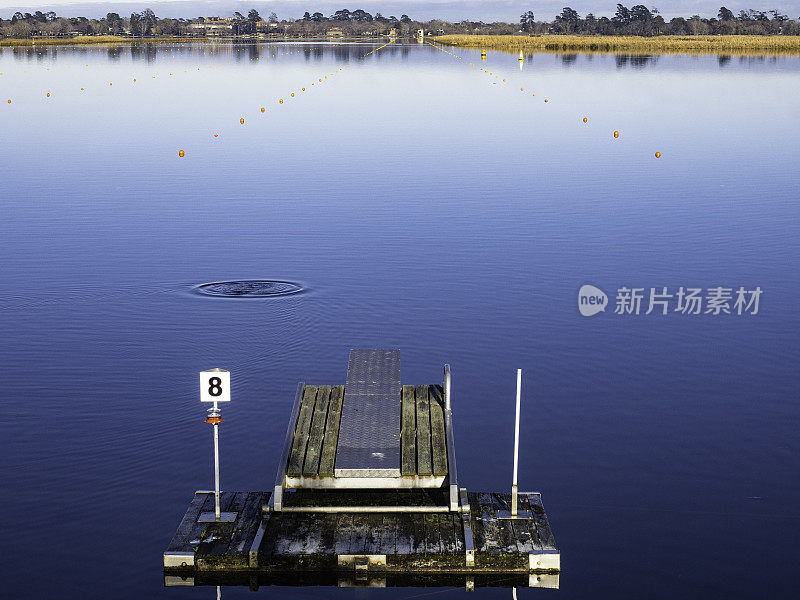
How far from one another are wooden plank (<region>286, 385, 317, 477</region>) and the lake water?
3.72ft

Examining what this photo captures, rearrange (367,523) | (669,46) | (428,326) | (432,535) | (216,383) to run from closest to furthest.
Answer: (432,535), (216,383), (367,523), (428,326), (669,46)

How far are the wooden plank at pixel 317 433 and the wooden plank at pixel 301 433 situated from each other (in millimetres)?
74

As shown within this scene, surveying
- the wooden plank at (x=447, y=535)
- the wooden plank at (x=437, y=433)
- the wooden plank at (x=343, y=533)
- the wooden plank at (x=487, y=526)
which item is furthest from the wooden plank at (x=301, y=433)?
the wooden plank at (x=487, y=526)

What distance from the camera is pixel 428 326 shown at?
96.5 feet

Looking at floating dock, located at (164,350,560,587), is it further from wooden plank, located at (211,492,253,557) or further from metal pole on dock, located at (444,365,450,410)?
metal pole on dock, located at (444,365,450,410)

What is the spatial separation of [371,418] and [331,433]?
797 millimetres

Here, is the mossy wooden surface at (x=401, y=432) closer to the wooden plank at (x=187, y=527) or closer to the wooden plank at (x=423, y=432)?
the wooden plank at (x=423, y=432)

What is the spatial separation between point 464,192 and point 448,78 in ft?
214

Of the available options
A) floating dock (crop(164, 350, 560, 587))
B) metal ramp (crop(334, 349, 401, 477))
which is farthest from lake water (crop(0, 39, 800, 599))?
metal ramp (crop(334, 349, 401, 477))

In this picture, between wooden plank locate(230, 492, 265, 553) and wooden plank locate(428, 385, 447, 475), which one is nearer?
wooden plank locate(230, 492, 265, 553)

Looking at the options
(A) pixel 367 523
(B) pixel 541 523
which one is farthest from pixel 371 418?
(B) pixel 541 523

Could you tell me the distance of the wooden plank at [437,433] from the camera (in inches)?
736

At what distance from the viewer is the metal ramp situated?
1834cm

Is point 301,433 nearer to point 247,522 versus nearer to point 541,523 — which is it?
point 247,522
